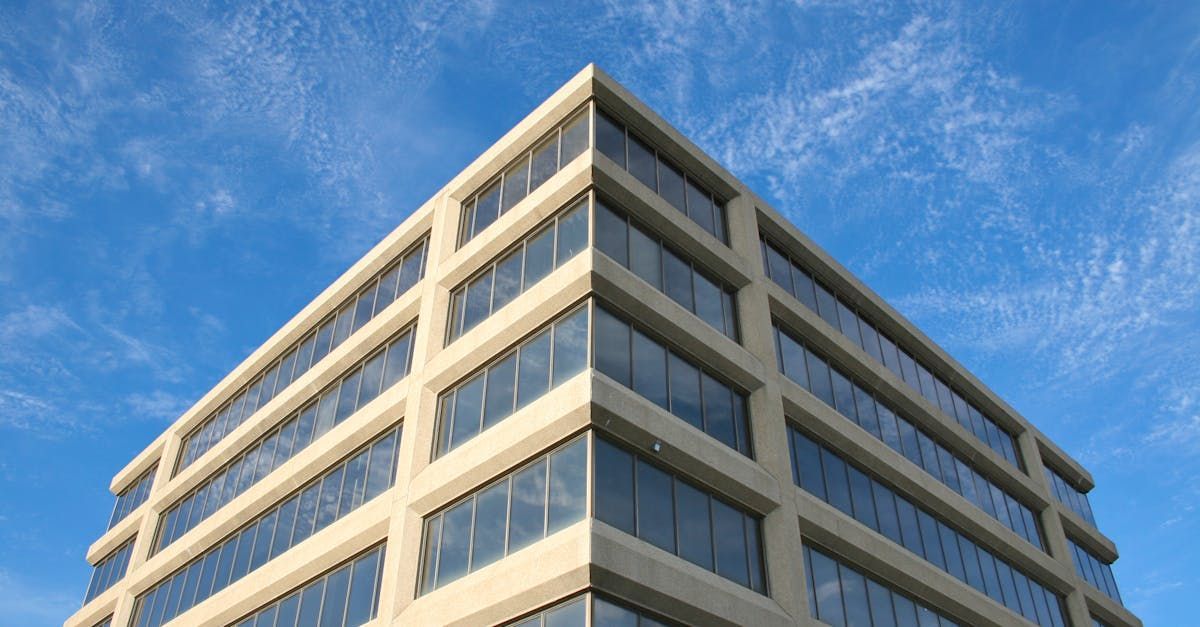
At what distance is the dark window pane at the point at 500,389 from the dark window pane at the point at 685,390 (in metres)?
3.71

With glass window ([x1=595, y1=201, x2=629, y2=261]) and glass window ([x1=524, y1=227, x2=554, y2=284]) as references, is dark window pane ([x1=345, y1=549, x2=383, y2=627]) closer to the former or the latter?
glass window ([x1=524, y1=227, x2=554, y2=284])

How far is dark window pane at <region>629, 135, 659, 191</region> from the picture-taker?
25266mm

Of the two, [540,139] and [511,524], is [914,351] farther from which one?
[511,524]

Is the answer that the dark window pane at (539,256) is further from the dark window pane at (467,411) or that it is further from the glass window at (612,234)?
the dark window pane at (467,411)

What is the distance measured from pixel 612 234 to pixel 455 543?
814cm

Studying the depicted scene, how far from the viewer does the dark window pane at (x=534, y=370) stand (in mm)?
21266

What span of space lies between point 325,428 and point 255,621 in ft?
19.5

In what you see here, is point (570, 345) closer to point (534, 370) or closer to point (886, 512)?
point (534, 370)

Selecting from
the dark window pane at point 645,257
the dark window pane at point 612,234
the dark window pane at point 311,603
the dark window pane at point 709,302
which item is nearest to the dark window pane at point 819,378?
the dark window pane at point 709,302

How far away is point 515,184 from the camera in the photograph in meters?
26.2

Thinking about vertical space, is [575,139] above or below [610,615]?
above

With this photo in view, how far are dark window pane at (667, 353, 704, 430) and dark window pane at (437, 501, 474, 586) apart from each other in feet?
17.2

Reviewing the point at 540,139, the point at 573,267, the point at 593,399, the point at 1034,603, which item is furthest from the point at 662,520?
the point at 1034,603

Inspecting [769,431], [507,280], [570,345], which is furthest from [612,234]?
[769,431]
